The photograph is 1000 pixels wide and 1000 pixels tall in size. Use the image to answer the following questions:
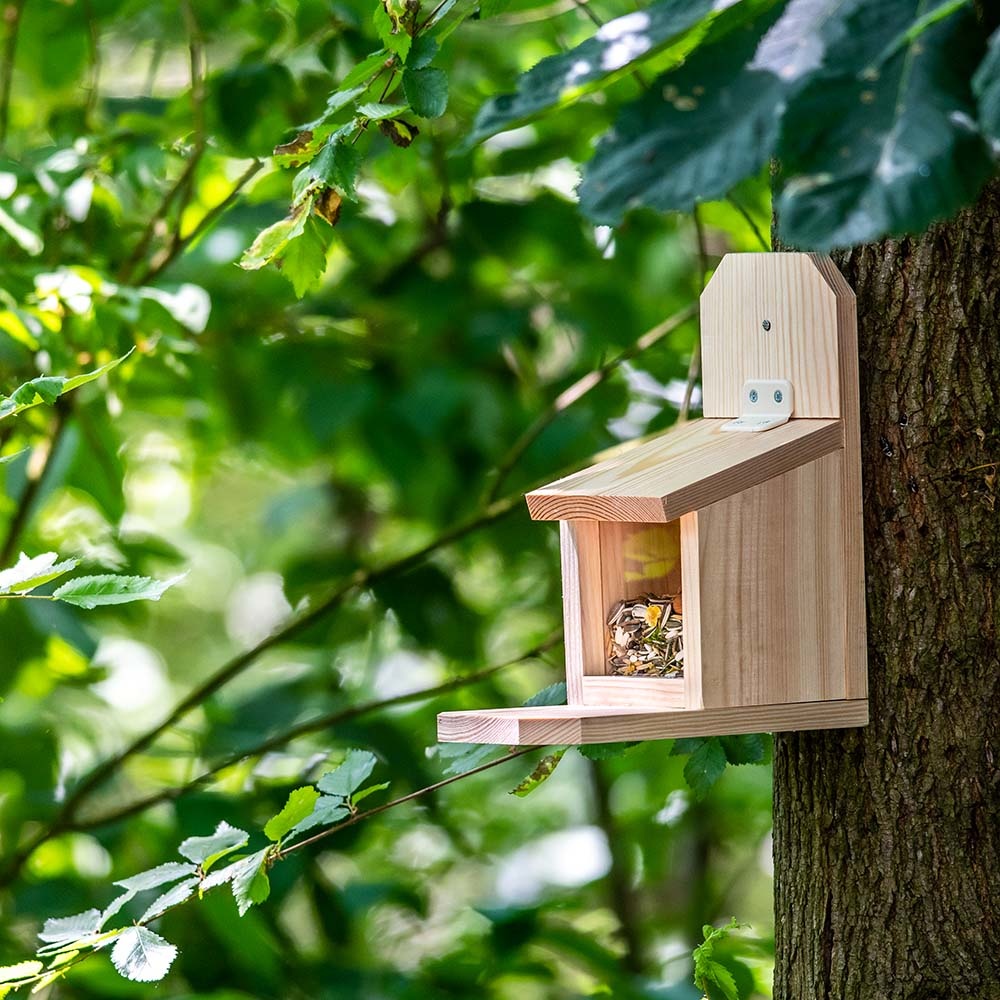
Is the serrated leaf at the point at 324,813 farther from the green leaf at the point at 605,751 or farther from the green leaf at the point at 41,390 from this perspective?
the green leaf at the point at 41,390

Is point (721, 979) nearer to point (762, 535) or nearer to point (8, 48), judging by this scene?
point (762, 535)

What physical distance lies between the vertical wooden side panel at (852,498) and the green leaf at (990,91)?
0.57 m

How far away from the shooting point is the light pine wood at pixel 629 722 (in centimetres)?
112

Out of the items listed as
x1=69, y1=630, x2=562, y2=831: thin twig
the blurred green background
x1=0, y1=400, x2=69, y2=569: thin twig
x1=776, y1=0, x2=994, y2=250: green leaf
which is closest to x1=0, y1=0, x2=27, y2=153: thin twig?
the blurred green background

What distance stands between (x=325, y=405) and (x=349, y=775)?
4.64 feet

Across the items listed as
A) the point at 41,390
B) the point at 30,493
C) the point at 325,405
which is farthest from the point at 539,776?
the point at 325,405

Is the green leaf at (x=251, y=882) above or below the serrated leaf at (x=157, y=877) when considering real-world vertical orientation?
above

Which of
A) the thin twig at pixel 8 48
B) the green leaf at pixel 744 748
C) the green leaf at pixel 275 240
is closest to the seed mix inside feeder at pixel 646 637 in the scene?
the green leaf at pixel 744 748

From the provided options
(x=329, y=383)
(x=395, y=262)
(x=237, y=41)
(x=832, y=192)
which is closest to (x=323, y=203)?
(x=832, y=192)

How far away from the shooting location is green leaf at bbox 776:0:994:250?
694mm

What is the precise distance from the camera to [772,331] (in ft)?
4.28

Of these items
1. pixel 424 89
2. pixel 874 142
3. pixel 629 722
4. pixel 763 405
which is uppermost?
pixel 424 89

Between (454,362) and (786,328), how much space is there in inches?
63.9

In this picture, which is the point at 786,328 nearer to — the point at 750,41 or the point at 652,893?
the point at 750,41
